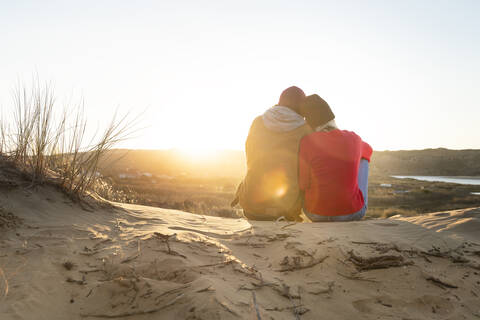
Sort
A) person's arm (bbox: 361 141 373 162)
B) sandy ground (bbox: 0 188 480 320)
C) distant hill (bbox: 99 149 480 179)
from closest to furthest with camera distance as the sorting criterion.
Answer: sandy ground (bbox: 0 188 480 320) < person's arm (bbox: 361 141 373 162) < distant hill (bbox: 99 149 480 179)

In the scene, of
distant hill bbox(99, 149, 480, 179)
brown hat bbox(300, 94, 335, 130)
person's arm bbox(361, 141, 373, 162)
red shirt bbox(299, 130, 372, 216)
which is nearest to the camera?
red shirt bbox(299, 130, 372, 216)

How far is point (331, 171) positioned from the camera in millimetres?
4207

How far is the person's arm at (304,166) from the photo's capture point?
441cm

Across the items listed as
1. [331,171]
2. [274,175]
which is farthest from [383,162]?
[331,171]

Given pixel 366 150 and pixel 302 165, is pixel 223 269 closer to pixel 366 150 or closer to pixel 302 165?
pixel 302 165

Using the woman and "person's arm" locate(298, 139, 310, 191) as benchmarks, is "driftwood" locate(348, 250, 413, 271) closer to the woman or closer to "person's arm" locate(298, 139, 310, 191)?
the woman

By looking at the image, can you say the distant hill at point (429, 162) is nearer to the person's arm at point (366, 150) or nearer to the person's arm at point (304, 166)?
the person's arm at point (366, 150)

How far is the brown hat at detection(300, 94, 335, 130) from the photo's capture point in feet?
15.0

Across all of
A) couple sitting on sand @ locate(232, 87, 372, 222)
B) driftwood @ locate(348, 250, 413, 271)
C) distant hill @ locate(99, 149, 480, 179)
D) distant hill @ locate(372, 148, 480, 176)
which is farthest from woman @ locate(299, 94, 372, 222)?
distant hill @ locate(372, 148, 480, 176)

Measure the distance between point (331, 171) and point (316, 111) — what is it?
3.09ft

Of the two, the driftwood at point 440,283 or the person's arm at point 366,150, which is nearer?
the driftwood at point 440,283

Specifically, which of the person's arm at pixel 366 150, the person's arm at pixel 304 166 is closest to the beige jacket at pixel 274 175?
the person's arm at pixel 304 166

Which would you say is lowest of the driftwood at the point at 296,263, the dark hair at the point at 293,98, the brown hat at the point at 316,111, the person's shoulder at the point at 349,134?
the driftwood at the point at 296,263

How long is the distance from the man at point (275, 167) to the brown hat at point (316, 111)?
4.5 inches
